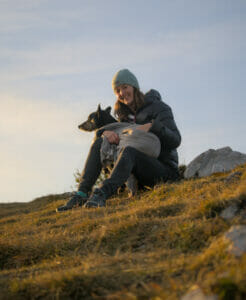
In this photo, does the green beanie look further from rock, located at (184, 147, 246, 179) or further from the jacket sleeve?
rock, located at (184, 147, 246, 179)

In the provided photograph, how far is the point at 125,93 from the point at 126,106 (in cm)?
30

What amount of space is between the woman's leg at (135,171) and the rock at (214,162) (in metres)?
0.69

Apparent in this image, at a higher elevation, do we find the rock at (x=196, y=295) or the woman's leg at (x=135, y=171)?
the woman's leg at (x=135, y=171)

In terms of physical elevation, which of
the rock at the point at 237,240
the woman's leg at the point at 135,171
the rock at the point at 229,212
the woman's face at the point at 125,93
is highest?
the woman's face at the point at 125,93

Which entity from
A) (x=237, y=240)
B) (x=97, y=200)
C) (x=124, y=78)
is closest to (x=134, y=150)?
(x=97, y=200)

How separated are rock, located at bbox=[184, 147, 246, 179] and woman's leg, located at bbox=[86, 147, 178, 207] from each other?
27.2 inches

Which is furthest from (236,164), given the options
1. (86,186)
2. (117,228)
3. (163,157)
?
(117,228)

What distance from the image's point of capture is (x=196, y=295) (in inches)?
65.4

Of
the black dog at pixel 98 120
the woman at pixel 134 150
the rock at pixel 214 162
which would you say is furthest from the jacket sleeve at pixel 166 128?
the rock at pixel 214 162

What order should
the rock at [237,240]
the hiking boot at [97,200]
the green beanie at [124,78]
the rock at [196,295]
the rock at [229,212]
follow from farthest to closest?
the green beanie at [124,78] < the hiking boot at [97,200] < the rock at [229,212] < the rock at [237,240] < the rock at [196,295]

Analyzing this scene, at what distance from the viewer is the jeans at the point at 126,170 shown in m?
4.90

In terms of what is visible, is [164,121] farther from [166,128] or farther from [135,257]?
[135,257]

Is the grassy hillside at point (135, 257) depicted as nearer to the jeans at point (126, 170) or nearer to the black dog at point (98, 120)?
the jeans at point (126, 170)

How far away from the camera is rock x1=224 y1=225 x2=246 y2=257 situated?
2023 millimetres
